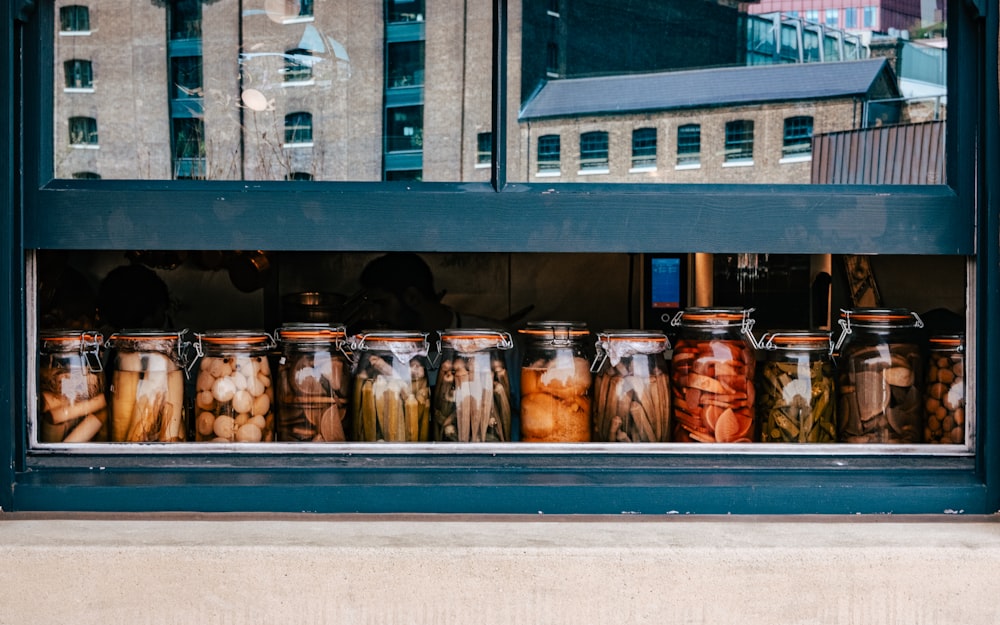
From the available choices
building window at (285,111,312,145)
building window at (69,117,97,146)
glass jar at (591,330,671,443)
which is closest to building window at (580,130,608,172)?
glass jar at (591,330,671,443)

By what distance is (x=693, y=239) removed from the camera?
2.10m

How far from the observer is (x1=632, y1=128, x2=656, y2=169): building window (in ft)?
7.46

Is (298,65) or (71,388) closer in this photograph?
(71,388)

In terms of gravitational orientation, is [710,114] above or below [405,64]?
below

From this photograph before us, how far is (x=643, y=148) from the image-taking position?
2.32 meters

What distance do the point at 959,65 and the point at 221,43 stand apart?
166cm

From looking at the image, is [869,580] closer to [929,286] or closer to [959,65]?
[929,286]

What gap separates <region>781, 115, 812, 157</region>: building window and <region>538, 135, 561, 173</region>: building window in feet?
1.69

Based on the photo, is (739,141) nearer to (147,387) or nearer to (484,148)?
(484,148)

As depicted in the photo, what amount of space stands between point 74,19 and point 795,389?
180cm

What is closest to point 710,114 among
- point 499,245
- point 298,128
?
point 499,245

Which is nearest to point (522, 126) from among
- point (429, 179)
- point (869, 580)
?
point (429, 179)

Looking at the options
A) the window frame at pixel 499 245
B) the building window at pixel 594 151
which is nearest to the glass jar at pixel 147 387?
the window frame at pixel 499 245

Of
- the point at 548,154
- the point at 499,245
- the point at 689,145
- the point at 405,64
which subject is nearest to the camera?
the point at 499,245
